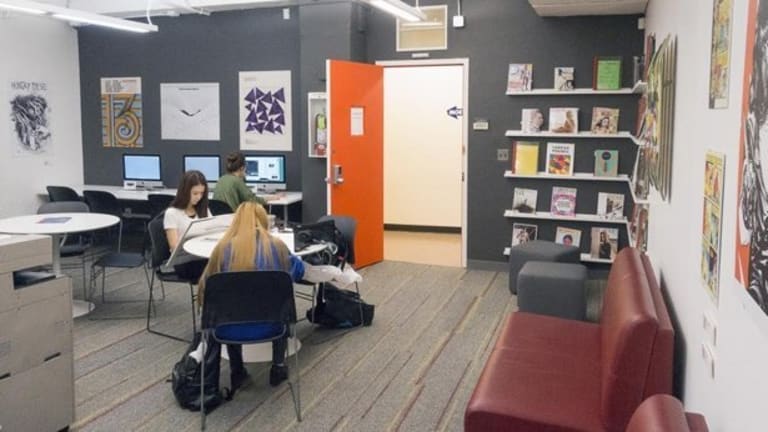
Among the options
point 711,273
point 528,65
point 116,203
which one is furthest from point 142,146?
point 711,273

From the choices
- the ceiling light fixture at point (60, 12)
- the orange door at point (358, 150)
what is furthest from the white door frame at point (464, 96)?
the ceiling light fixture at point (60, 12)

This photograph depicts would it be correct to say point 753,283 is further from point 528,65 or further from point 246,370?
point 528,65

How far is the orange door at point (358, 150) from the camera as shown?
21.0ft

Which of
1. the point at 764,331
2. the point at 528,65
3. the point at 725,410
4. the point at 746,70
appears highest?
the point at 528,65

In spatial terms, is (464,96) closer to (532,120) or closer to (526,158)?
(532,120)

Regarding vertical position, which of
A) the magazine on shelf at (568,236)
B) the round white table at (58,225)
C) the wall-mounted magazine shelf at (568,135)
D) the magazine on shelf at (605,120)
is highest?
the magazine on shelf at (605,120)

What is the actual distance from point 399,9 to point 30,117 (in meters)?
4.41

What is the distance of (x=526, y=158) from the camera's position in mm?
6602

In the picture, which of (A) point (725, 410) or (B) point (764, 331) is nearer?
(B) point (764, 331)

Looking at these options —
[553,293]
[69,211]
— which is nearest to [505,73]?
[553,293]

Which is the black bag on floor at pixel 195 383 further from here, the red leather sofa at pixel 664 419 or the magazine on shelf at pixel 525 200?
the magazine on shelf at pixel 525 200

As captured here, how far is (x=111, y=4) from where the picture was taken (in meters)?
7.39

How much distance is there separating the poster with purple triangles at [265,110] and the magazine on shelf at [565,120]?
2.76 meters

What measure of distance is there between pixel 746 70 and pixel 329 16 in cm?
563
